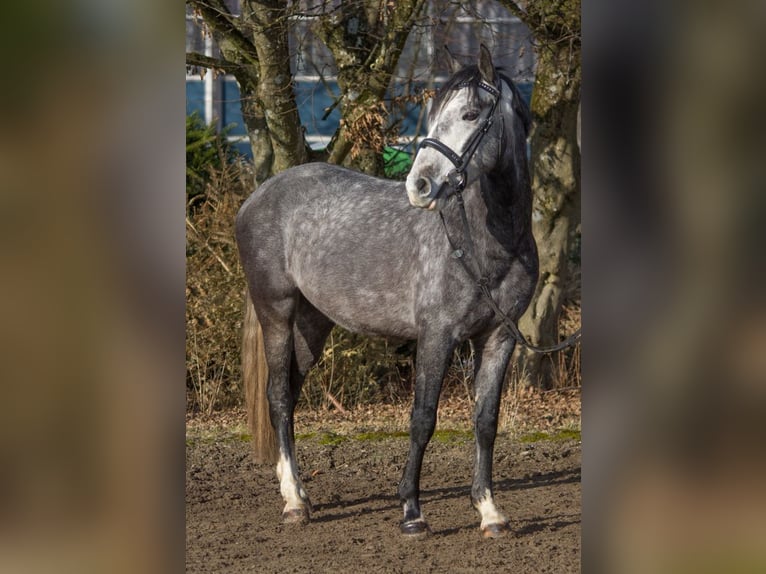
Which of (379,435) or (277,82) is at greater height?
(277,82)

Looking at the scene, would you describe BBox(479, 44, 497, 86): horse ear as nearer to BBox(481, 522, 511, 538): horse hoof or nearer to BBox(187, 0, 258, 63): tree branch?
BBox(481, 522, 511, 538): horse hoof

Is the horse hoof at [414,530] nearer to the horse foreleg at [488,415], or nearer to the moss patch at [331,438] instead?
the horse foreleg at [488,415]

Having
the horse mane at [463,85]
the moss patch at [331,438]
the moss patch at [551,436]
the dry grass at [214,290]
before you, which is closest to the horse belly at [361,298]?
the horse mane at [463,85]

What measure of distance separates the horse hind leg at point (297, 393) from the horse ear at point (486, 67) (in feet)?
5.46

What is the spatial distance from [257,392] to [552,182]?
10.3 ft

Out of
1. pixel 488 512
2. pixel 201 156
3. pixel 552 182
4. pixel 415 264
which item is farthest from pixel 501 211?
pixel 201 156

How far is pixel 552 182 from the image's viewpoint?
7105 mm

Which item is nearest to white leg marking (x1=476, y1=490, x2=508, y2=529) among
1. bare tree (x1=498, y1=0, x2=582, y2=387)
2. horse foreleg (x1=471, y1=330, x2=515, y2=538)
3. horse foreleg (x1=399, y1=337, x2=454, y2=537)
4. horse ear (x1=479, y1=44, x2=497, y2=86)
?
horse foreleg (x1=471, y1=330, x2=515, y2=538)

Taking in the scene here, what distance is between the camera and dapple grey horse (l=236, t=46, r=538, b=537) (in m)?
3.76

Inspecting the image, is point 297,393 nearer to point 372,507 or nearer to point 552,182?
point 372,507
